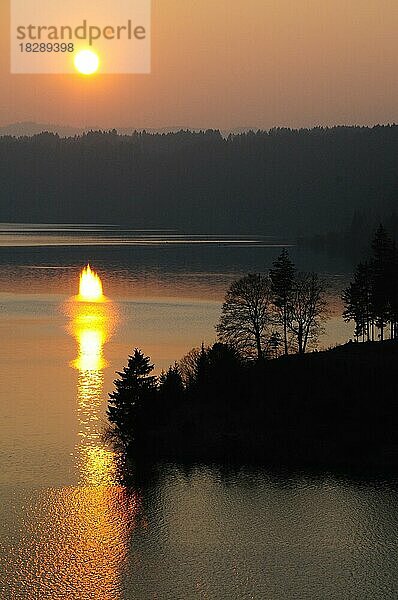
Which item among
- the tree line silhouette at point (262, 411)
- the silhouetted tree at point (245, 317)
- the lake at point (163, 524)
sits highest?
the silhouetted tree at point (245, 317)

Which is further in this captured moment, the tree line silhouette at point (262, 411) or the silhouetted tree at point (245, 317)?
the silhouetted tree at point (245, 317)

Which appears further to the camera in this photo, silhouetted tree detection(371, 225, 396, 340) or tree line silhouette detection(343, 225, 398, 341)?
tree line silhouette detection(343, 225, 398, 341)

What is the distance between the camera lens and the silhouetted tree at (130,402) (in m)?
76.8

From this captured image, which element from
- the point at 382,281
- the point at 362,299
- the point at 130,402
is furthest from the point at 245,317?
the point at 130,402

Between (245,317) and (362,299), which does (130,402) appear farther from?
(362,299)

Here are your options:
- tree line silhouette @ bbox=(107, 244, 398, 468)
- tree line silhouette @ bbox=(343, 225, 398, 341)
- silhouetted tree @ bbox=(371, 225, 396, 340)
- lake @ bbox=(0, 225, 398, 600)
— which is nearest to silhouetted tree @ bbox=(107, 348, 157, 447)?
tree line silhouette @ bbox=(107, 244, 398, 468)

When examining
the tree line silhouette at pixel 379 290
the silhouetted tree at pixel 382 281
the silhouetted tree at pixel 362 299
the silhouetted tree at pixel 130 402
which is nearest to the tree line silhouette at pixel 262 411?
the silhouetted tree at pixel 130 402

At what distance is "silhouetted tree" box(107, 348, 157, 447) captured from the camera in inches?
3022

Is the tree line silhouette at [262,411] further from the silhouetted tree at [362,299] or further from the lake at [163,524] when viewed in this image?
the silhouetted tree at [362,299]

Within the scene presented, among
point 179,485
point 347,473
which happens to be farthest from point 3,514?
point 347,473

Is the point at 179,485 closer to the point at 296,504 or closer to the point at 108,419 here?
the point at 296,504

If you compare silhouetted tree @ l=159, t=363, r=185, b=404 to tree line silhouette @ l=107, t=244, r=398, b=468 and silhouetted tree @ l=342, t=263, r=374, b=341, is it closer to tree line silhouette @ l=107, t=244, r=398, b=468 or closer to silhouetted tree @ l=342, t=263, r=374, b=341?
tree line silhouette @ l=107, t=244, r=398, b=468

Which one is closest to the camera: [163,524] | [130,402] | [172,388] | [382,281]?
[163,524]

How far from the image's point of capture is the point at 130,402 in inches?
3056
